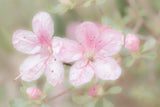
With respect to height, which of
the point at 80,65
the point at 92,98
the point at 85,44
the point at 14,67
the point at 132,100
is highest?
the point at 85,44

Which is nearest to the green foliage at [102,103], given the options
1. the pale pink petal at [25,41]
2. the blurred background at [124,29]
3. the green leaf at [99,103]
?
the green leaf at [99,103]

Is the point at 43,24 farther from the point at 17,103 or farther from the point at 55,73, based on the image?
the point at 17,103

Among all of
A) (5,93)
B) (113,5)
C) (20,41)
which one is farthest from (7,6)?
(20,41)

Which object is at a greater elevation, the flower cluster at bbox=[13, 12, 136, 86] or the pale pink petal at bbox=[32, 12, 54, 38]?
the pale pink petal at bbox=[32, 12, 54, 38]

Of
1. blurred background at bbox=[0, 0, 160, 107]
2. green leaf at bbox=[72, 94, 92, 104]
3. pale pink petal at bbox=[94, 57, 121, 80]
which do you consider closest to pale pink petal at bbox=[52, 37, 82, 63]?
pale pink petal at bbox=[94, 57, 121, 80]

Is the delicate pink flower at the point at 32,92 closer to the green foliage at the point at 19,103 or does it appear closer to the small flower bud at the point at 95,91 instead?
the green foliage at the point at 19,103

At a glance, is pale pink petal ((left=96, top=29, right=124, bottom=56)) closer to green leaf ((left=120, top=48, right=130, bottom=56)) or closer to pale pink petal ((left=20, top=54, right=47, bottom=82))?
green leaf ((left=120, top=48, right=130, bottom=56))

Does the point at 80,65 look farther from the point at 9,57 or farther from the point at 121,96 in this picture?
the point at 9,57
